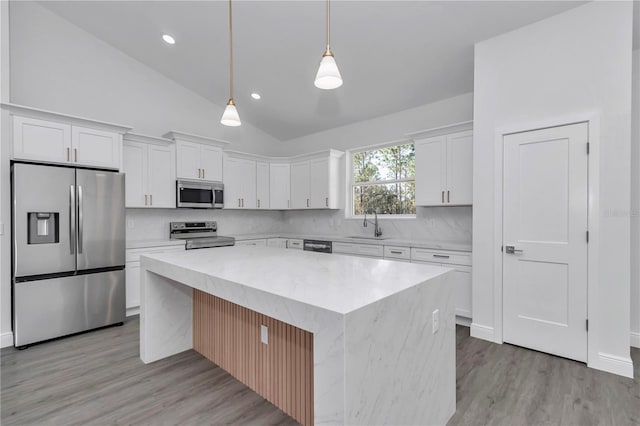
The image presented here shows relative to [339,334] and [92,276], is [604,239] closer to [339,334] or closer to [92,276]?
[339,334]

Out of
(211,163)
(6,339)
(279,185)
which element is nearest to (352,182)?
(279,185)

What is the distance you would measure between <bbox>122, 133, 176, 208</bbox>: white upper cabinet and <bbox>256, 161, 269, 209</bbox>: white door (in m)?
1.48

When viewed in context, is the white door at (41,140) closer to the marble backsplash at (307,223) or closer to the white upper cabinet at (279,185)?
the marble backsplash at (307,223)

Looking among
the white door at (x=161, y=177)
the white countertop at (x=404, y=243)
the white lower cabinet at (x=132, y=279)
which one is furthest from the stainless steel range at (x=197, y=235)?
the white lower cabinet at (x=132, y=279)

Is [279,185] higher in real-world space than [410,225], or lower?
higher

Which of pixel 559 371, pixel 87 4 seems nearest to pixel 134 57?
pixel 87 4

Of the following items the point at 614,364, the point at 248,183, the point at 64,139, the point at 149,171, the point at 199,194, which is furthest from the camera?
the point at 248,183

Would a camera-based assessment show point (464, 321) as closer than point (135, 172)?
Yes

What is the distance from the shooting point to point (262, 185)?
557 centimetres

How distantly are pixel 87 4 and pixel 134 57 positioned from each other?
842 mm

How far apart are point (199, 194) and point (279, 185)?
152cm

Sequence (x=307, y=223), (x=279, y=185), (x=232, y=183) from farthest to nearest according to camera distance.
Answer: (x=307, y=223)
(x=279, y=185)
(x=232, y=183)

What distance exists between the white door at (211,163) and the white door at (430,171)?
300 centimetres

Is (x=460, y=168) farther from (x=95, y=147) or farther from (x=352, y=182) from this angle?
(x=95, y=147)
